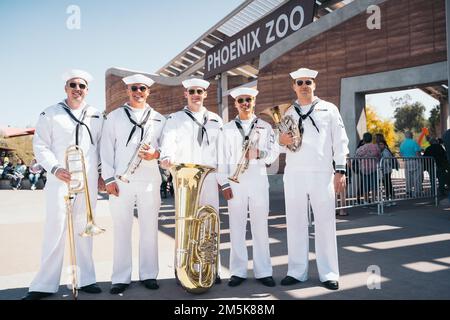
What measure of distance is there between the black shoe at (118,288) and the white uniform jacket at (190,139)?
4.67ft

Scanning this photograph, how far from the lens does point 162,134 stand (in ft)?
14.4

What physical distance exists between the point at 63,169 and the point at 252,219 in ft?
6.72

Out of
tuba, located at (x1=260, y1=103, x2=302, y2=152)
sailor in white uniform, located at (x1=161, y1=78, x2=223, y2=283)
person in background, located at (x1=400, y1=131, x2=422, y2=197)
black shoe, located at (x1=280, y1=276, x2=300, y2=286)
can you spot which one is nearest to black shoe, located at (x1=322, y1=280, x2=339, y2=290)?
black shoe, located at (x1=280, y1=276, x2=300, y2=286)

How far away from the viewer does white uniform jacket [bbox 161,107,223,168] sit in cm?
436

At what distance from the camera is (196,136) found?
4.41 m

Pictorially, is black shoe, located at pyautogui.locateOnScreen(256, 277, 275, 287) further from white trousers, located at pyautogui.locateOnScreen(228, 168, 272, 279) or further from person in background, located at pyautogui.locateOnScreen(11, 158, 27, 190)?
person in background, located at pyautogui.locateOnScreen(11, 158, 27, 190)

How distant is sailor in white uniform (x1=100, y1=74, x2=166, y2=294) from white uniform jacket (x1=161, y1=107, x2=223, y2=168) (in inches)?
8.9

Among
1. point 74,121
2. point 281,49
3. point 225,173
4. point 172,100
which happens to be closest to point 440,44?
point 281,49

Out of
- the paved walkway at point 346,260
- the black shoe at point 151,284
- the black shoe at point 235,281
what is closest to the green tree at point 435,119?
the paved walkway at point 346,260

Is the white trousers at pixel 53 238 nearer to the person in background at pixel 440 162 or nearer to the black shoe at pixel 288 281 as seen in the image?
the black shoe at pixel 288 281

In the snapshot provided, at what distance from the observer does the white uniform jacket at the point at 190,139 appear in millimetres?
4355

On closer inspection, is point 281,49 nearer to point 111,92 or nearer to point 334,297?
point 334,297

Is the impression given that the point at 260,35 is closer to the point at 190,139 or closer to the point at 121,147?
the point at 190,139
